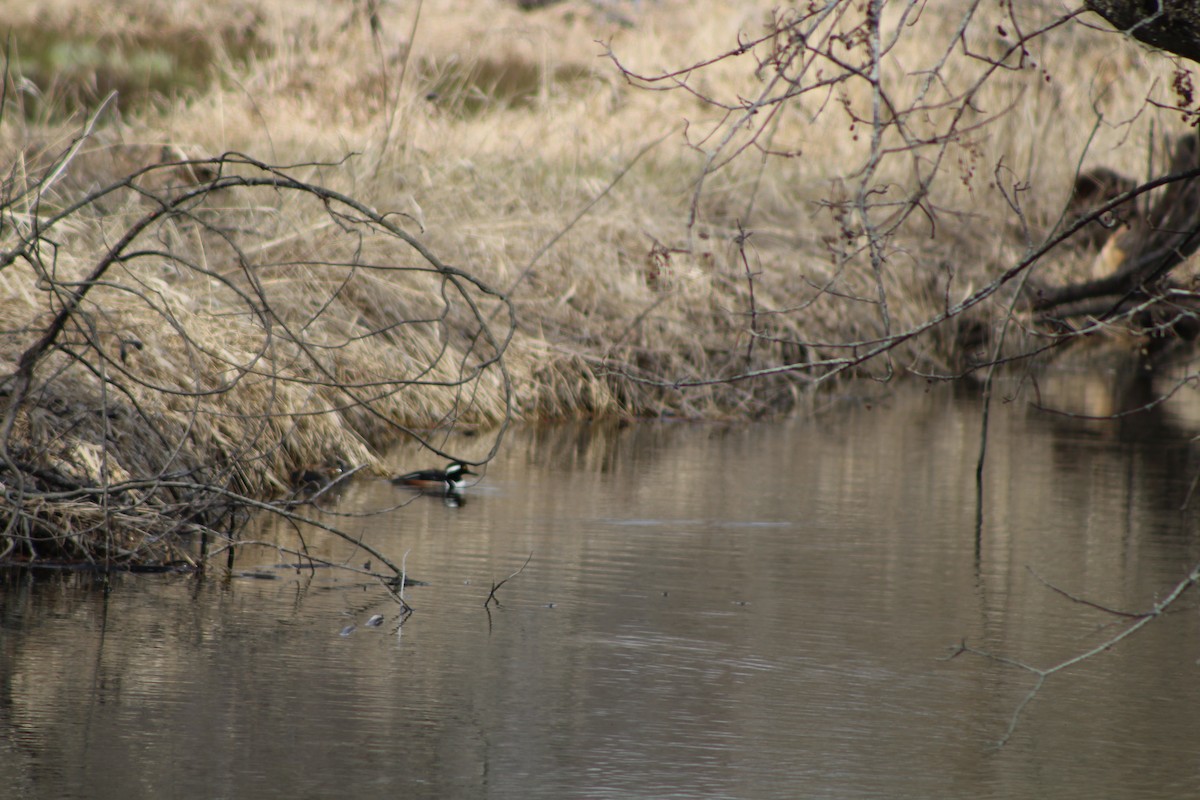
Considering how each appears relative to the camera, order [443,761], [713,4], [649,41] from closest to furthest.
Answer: [443,761] → [649,41] → [713,4]

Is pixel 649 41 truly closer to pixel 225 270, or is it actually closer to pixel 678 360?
pixel 678 360

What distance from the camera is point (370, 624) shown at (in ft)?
19.2

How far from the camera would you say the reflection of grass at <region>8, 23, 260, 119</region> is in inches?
1083

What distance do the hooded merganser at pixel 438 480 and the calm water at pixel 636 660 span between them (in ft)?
0.55

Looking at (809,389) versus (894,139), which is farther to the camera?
(894,139)

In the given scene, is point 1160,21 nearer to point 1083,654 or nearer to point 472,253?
point 1083,654

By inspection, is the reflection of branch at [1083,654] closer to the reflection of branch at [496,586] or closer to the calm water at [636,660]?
the calm water at [636,660]

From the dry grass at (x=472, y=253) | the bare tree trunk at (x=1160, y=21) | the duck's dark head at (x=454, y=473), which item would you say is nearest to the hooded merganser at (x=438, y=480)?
the duck's dark head at (x=454, y=473)

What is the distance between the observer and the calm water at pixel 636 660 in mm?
4406

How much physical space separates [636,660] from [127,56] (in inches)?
1080

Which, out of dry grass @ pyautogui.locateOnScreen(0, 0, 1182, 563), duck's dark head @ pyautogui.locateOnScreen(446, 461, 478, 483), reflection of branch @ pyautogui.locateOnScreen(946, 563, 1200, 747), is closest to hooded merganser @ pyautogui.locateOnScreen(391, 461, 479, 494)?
duck's dark head @ pyautogui.locateOnScreen(446, 461, 478, 483)

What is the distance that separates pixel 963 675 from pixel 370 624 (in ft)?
6.25

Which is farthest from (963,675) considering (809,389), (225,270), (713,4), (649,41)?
(713,4)

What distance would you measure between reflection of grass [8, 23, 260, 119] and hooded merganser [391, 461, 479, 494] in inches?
719
